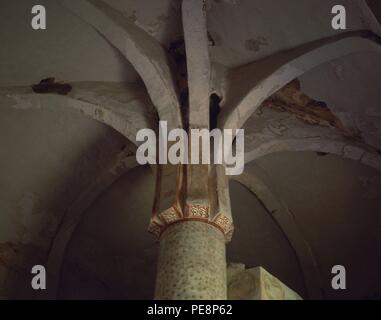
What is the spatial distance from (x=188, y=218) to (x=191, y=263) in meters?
0.51

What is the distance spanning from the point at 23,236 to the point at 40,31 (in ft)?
9.12

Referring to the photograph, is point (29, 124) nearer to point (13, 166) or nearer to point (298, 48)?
point (13, 166)

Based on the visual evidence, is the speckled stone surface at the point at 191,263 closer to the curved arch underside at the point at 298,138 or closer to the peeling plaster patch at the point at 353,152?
the curved arch underside at the point at 298,138

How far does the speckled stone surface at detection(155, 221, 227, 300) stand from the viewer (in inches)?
168

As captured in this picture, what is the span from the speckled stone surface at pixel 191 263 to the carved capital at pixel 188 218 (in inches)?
1.7

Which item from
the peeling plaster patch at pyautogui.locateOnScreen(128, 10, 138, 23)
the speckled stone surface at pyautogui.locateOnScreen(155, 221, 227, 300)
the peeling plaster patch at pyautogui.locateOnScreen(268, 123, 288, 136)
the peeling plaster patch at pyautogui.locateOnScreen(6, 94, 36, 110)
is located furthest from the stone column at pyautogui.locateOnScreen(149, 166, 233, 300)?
the peeling plaster patch at pyautogui.locateOnScreen(6, 94, 36, 110)

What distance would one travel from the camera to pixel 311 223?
327 inches

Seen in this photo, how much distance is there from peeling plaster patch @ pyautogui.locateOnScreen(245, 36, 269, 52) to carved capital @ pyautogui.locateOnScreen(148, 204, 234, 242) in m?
2.44

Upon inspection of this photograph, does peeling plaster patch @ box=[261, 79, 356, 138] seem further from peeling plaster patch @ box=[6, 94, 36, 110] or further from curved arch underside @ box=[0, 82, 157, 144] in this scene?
→ peeling plaster patch @ box=[6, 94, 36, 110]

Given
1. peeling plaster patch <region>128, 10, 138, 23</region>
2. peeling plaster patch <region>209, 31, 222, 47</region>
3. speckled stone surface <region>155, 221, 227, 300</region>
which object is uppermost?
peeling plaster patch <region>128, 10, 138, 23</region>

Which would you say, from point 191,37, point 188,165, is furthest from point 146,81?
point 188,165

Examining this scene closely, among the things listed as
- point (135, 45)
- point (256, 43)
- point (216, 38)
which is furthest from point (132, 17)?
point (256, 43)

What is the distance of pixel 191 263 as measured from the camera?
4.41 m

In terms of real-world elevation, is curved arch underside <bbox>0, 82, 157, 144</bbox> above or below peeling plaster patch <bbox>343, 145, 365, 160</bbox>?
above
